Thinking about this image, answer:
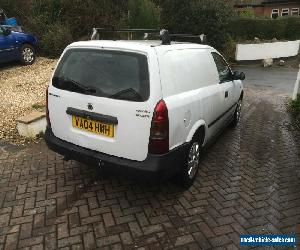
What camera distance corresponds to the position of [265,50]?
18344mm

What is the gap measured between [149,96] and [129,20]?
12387 millimetres

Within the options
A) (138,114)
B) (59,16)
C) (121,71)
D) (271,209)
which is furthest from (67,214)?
(59,16)

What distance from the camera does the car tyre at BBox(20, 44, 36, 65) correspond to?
10.9m

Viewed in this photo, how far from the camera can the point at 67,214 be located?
381 cm

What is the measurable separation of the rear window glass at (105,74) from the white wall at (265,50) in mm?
14910

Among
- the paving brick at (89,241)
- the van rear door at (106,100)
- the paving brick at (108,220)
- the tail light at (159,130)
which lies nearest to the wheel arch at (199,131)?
the tail light at (159,130)

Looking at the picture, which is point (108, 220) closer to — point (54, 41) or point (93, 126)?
point (93, 126)

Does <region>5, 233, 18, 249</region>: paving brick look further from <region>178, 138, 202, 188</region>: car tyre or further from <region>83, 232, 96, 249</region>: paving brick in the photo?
<region>178, 138, 202, 188</region>: car tyre

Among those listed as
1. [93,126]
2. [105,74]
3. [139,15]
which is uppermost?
[139,15]

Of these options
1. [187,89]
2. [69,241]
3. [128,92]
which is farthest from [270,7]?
[69,241]

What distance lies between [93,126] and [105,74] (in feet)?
1.99

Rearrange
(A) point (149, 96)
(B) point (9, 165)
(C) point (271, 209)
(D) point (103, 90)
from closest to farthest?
1. (A) point (149, 96)
2. (D) point (103, 90)
3. (C) point (271, 209)
4. (B) point (9, 165)

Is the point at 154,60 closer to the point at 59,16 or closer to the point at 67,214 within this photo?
the point at 67,214

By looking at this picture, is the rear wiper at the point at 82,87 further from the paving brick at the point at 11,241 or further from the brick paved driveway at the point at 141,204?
the paving brick at the point at 11,241
